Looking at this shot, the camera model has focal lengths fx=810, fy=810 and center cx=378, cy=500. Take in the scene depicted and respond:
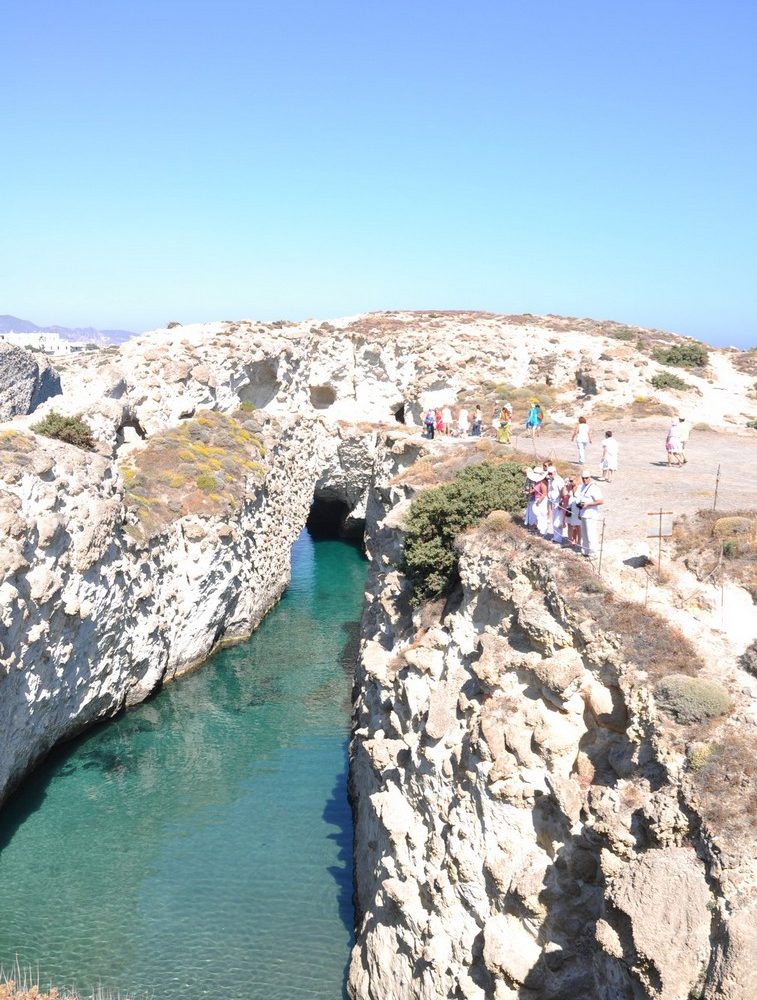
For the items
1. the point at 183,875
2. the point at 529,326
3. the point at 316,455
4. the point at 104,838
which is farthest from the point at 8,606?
the point at 529,326

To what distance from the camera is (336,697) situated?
28.0 metres

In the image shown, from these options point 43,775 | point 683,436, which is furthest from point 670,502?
point 43,775

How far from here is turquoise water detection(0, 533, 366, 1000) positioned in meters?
16.0

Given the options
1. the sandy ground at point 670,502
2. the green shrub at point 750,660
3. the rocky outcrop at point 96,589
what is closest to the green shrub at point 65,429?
the rocky outcrop at point 96,589

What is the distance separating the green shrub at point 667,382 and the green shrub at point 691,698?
3097 centimetres

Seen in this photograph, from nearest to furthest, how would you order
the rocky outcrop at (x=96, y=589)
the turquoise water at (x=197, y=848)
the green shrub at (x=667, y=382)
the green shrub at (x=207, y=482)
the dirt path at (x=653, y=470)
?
the turquoise water at (x=197, y=848), the dirt path at (x=653, y=470), the rocky outcrop at (x=96, y=589), the green shrub at (x=207, y=482), the green shrub at (x=667, y=382)

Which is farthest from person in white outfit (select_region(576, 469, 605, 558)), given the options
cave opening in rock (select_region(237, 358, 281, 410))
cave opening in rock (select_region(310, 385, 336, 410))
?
cave opening in rock (select_region(310, 385, 336, 410))

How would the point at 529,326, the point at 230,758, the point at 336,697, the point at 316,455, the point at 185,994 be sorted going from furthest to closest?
1. the point at 529,326
2. the point at 316,455
3. the point at 336,697
4. the point at 230,758
5. the point at 185,994

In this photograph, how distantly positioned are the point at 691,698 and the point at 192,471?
23591 millimetres

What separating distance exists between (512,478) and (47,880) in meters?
14.3

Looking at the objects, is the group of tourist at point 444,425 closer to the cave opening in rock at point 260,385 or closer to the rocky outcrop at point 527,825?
the cave opening in rock at point 260,385

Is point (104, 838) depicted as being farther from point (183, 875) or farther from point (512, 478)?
point (512, 478)

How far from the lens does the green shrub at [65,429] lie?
26.6m

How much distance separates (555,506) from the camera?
1677cm
